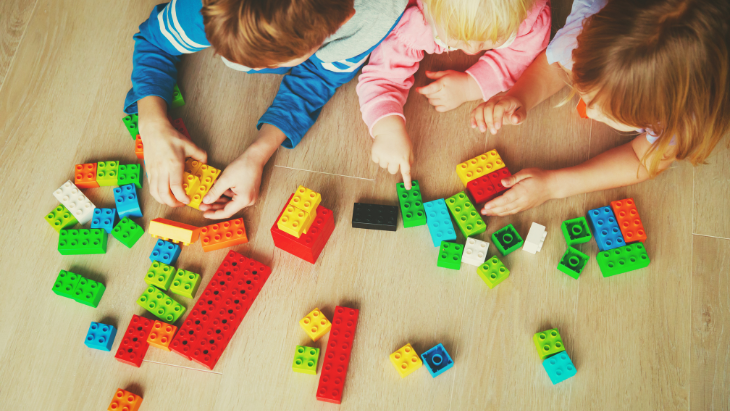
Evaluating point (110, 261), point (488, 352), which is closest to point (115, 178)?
point (110, 261)

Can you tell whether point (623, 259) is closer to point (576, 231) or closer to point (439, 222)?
point (576, 231)

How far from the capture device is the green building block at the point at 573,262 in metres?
0.95

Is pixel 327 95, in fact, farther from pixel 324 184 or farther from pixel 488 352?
pixel 488 352

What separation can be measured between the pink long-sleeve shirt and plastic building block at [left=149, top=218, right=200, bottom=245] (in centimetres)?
42

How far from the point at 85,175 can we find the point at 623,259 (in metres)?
1.11

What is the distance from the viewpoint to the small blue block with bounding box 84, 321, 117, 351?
898mm

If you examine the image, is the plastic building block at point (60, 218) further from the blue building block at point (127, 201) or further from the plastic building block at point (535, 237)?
the plastic building block at point (535, 237)

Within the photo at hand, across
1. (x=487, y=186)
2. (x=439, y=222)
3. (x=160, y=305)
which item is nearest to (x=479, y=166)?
(x=487, y=186)

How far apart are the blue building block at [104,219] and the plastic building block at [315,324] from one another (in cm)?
44

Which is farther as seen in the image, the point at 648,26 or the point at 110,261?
the point at 110,261

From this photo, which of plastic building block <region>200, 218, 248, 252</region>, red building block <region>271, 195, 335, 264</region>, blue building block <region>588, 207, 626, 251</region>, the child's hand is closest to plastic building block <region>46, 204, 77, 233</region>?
plastic building block <region>200, 218, 248, 252</region>

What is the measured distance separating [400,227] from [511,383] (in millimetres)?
363

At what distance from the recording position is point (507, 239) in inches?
38.1

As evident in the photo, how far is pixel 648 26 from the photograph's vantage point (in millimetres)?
679
